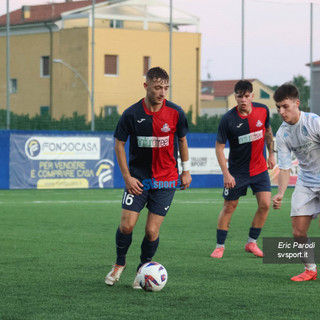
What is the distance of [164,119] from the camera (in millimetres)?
7078

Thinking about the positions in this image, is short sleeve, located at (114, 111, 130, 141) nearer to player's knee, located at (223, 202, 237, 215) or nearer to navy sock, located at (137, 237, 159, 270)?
navy sock, located at (137, 237, 159, 270)

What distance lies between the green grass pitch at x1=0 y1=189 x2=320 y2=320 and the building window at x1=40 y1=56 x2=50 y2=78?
26.0 meters

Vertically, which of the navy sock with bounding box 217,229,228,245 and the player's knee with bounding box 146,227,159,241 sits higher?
the player's knee with bounding box 146,227,159,241

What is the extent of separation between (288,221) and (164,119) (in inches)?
313

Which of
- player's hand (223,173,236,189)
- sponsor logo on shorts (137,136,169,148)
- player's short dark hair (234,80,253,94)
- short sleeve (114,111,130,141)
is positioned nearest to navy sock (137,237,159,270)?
sponsor logo on shorts (137,136,169,148)

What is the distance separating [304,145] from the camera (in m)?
7.23

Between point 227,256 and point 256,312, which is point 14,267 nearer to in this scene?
point 227,256

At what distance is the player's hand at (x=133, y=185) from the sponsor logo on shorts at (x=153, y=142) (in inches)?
13.0

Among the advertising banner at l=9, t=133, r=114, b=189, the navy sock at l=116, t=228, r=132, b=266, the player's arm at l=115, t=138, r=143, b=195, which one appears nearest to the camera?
the player's arm at l=115, t=138, r=143, b=195

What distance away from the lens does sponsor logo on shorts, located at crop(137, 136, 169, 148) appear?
23.2 feet

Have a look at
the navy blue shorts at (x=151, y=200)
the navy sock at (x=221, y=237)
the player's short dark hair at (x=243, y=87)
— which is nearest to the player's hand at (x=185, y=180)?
the navy blue shorts at (x=151, y=200)

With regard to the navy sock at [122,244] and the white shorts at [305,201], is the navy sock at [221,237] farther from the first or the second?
the navy sock at [122,244]

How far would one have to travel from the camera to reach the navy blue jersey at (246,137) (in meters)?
9.67

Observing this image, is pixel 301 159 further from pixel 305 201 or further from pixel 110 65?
pixel 110 65
